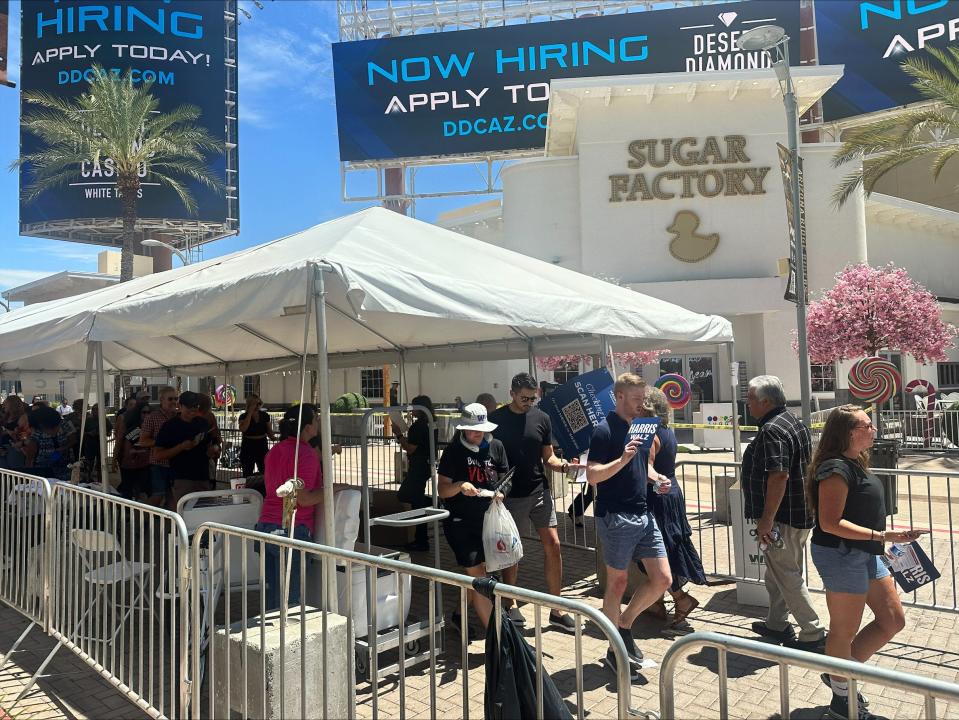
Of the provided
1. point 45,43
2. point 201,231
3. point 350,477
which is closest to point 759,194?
point 350,477

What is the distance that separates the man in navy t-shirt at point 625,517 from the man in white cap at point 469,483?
0.80 m

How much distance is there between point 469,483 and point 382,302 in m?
1.45

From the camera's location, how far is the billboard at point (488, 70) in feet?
115

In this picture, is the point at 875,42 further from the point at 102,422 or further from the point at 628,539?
the point at 102,422

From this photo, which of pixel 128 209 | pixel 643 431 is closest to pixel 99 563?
pixel 643 431

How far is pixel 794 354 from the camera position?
2498cm

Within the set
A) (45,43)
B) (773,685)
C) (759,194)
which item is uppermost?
(45,43)

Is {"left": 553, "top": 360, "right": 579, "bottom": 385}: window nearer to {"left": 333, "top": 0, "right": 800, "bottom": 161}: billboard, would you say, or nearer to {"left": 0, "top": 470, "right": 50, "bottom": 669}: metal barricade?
{"left": 333, "top": 0, "right": 800, "bottom": 161}: billboard

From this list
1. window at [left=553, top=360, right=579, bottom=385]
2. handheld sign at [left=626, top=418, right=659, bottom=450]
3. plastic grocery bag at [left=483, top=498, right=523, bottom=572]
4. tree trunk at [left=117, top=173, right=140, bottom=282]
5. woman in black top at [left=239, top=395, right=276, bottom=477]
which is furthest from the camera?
tree trunk at [left=117, top=173, right=140, bottom=282]

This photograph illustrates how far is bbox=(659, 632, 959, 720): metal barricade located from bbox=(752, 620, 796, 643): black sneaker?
142 inches

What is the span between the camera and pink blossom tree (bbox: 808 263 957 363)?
701 inches

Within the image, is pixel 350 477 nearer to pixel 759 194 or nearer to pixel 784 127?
pixel 759 194

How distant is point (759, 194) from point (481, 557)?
24.0 metres

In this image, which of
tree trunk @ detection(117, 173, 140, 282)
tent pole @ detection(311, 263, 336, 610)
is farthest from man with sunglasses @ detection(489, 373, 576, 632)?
tree trunk @ detection(117, 173, 140, 282)
